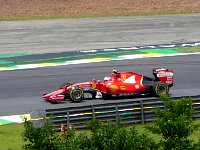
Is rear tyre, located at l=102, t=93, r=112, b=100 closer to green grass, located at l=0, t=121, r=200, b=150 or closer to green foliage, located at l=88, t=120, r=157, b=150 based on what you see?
green grass, located at l=0, t=121, r=200, b=150

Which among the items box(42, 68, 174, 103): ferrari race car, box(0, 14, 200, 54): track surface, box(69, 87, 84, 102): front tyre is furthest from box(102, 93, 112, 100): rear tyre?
box(0, 14, 200, 54): track surface

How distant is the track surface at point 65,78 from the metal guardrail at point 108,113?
12.1 feet

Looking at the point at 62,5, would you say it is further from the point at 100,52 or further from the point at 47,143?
the point at 47,143

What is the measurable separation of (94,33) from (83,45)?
343 cm

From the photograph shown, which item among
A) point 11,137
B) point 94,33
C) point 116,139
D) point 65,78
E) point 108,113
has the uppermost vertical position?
point 116,139

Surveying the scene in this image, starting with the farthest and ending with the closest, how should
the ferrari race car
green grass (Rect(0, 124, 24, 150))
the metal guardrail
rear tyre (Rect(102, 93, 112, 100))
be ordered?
rear tyre (Rect(102, 93, 112, 100)) → the ferrari race car → the metal guardrail → green grass (Rect(0, 124, 24, 150))

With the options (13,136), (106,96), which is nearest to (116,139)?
(13,136)

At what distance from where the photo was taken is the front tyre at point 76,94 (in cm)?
2816

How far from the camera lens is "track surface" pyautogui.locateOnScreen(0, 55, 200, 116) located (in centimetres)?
2850

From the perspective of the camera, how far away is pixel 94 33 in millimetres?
43812

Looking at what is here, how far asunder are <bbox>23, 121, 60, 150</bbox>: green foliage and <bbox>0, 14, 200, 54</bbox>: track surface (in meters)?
24.7

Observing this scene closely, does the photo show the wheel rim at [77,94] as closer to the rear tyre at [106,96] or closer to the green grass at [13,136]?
the rear tyre at [106,96]

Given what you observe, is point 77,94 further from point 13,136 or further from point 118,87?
point 13,136

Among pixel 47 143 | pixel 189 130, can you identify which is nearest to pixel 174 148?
pixel 189 130
